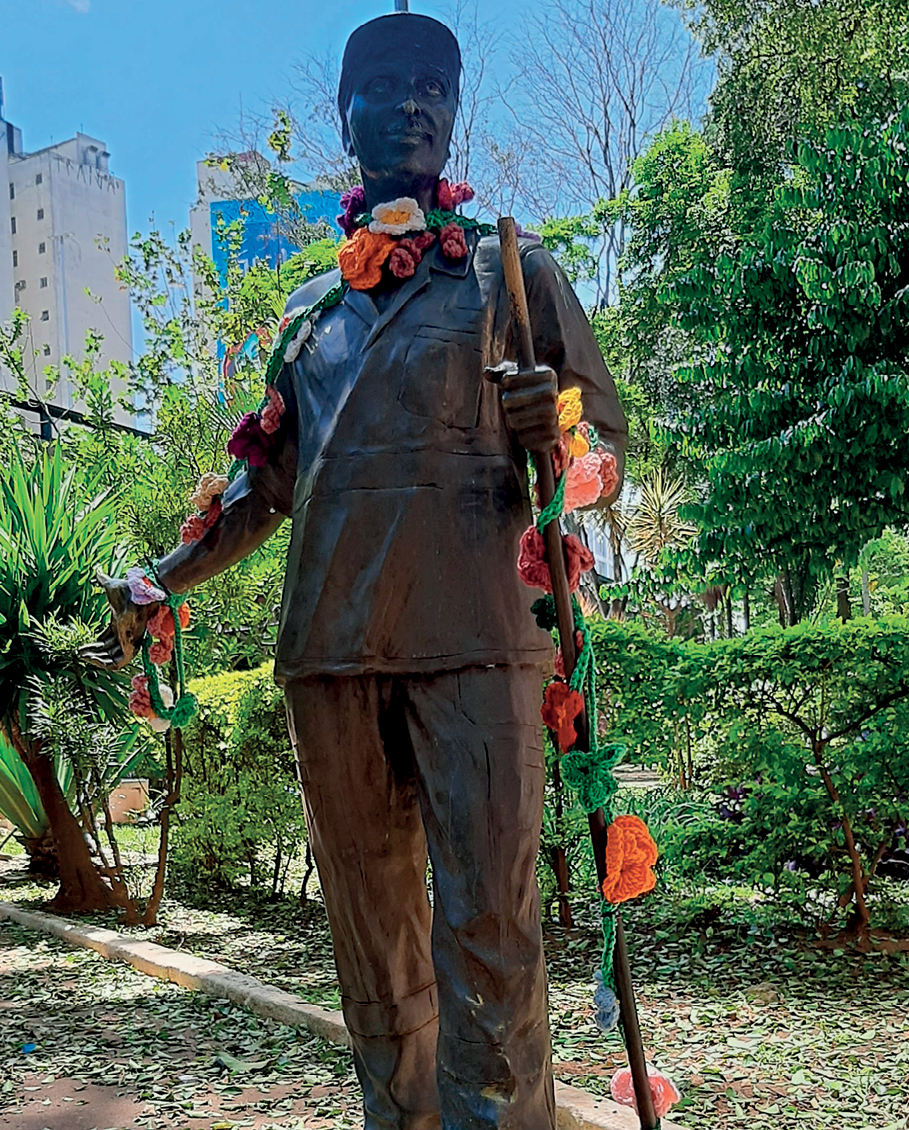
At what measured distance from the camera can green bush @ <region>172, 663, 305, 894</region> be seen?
6.77 meters

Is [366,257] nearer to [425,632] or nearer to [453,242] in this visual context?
[453,242]

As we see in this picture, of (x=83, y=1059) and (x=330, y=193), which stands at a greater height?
(x=330, y=193)

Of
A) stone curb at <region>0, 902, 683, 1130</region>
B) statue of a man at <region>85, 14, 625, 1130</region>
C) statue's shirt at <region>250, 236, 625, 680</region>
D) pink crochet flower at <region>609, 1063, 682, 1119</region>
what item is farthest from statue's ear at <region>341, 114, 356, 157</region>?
stone curb at <region>0, 902, 683, 1130</region>

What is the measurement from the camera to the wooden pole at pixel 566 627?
195 cm

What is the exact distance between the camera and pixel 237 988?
527 centimetres

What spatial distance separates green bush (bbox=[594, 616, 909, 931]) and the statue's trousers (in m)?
3.63

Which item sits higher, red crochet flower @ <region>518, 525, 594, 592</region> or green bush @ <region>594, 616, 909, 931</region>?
red crochet flower @ <region>518, 525, 594, 592</region>

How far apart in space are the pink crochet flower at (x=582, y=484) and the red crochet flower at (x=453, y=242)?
0.49 metres

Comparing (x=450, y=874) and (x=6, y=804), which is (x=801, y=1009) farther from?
(x=6, y=804)

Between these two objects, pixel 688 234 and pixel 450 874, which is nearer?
pixel 450 874

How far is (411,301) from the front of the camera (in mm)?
2242

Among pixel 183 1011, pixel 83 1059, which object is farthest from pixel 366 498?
pixel 183 1011

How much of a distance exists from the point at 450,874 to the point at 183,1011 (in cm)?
370

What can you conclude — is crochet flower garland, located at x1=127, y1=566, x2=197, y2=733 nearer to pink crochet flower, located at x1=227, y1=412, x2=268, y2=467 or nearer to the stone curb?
pink crochet flower, located at x1=227, y1=412, x2=268, y2=467
